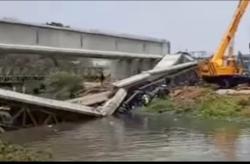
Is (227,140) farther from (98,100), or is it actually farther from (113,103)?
(98,100)

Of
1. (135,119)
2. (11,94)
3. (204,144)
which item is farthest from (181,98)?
(204,144)

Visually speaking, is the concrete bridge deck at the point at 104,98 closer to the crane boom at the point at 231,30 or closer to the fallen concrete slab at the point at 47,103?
the fallen concrete slab at the point at 47,103

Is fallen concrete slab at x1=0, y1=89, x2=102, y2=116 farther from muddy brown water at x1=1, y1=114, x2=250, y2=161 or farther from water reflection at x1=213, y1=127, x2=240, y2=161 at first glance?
water reflection at x1=213, y1=127, x2=240, y2=161

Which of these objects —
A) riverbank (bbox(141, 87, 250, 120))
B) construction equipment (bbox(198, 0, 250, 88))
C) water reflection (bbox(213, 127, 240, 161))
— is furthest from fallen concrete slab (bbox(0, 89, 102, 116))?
construction equipment (bbox(198, 0, 250, 88))

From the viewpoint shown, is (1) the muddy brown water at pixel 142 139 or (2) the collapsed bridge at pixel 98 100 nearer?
(1) the muddy brown water at pixel 142 139

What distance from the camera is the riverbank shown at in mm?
34406

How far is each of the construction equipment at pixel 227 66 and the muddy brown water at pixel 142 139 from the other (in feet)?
35.6

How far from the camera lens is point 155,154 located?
1997cm

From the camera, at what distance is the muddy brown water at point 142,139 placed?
19812 mm

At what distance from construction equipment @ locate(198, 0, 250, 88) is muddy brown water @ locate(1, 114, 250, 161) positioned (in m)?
10.9

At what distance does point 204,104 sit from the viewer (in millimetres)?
36469

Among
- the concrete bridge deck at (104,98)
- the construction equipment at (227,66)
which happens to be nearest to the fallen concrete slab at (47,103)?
the concrete bridge deck at (104,98)

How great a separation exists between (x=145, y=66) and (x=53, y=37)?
44.6 feet

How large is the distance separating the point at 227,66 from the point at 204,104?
963 cm
